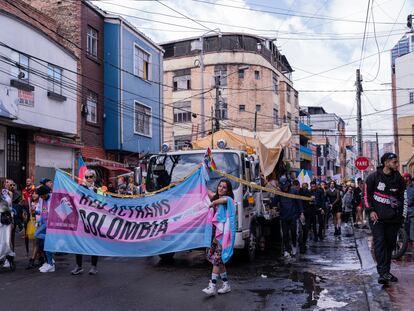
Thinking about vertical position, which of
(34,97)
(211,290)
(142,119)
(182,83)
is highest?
(182,83)

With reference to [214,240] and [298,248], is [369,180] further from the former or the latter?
[298,248]

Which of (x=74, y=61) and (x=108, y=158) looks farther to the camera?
(x=108, y=158)

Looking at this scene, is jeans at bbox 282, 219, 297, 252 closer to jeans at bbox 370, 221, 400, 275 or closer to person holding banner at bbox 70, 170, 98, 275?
jeans at bbox 370, 221, 400, 275

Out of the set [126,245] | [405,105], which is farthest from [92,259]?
[405,105]

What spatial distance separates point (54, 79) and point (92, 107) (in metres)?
4.28

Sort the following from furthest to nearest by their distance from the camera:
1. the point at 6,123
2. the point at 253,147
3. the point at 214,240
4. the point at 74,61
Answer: the point at 74,61, the point at 6,123, the point at 253,147, the point at 214,240

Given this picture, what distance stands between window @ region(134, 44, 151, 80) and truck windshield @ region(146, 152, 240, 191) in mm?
17122

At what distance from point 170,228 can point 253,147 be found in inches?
213

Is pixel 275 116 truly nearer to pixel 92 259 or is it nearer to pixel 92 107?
pixel 92 107

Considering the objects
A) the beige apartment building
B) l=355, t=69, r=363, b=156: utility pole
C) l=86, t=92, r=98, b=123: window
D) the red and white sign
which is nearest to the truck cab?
the red and white sign

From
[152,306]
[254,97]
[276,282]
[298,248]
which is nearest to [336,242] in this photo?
[298,248]

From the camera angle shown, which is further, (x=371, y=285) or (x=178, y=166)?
(x=178, y=166)

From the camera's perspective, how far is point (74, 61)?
2234cm

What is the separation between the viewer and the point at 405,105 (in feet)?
154
